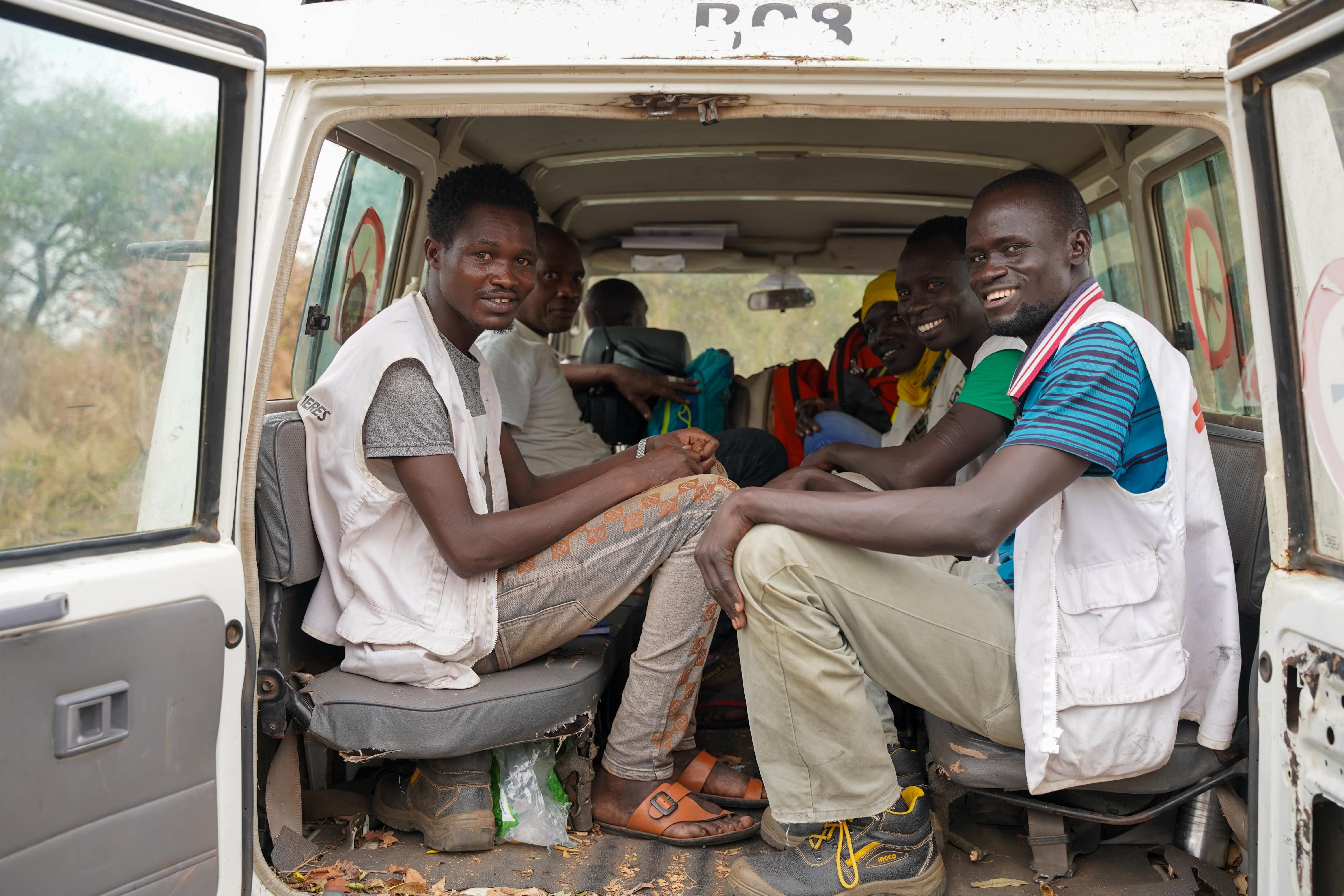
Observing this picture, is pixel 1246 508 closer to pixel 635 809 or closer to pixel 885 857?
pixel 885 857

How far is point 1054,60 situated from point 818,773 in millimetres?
1492

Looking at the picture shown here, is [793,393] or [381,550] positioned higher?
[793,393]

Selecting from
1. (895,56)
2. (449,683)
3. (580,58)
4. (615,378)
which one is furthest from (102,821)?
(615,378)

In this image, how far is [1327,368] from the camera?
5.04 feet

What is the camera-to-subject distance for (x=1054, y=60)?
5.90 ft

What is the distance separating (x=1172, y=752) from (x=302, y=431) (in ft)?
6.82

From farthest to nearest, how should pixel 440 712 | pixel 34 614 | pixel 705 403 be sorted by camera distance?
pixel 705 403, pixel 440 712, pixel 34 614

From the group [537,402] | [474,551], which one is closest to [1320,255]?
[474,551]

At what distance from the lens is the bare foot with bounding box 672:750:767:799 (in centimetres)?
257

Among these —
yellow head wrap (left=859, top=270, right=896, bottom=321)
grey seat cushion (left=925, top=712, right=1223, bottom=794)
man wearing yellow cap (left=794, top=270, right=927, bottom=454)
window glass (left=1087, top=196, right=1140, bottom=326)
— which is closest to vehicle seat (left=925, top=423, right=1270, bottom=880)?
grey seat cushion (left=925, top=712, right=1223, bottom=794)

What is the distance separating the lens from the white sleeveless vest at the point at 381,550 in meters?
2.26

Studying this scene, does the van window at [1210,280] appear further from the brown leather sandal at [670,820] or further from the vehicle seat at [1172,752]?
the brown leather sandal at [670,820]

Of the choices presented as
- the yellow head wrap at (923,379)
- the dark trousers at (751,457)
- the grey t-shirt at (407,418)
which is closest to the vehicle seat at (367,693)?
the grey t-shirt at (407,418)

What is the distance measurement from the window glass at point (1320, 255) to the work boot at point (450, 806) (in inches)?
71.6
